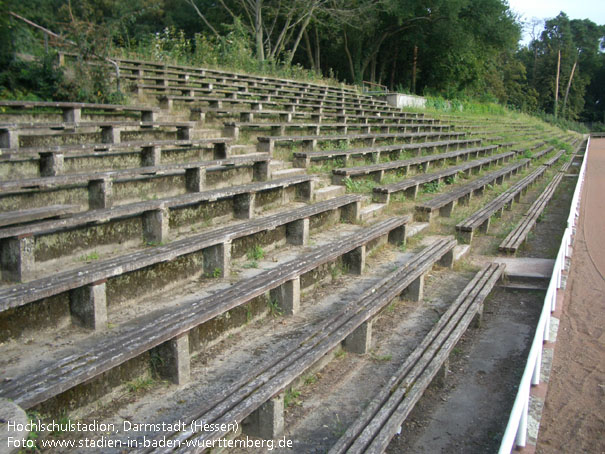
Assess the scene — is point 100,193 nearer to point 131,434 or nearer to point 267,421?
point 131,434

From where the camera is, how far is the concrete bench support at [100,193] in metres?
4.05

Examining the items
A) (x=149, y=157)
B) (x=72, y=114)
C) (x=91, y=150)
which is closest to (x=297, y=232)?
(x=149, y=157)

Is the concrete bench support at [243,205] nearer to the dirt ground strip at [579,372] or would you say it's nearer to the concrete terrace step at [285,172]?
the concrete terrace step at [285,172]

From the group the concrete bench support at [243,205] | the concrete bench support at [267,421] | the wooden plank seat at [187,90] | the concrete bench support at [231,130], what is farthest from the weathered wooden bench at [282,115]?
the concrete bench support at [267,421]

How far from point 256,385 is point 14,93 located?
5.34 meters

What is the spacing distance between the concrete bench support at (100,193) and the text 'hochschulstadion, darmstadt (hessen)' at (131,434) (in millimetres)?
2021

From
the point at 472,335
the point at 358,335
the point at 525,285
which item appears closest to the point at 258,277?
the point at 358,335

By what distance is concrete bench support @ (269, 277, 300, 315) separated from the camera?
386 cm

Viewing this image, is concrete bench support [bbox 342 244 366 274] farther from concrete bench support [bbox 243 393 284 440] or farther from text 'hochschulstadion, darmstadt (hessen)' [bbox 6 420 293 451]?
text 'hochschulstadion, darmstadt (hessen)' [bbox 6 420 293 451]

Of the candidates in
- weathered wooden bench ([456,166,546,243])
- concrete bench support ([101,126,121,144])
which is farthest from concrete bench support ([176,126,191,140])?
weathered wooden bench ([456,166,546,243])

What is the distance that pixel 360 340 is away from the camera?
3752mm

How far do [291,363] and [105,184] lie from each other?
6.97 feet

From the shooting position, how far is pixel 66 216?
347 centimetres

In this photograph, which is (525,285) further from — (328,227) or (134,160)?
(134,160)
